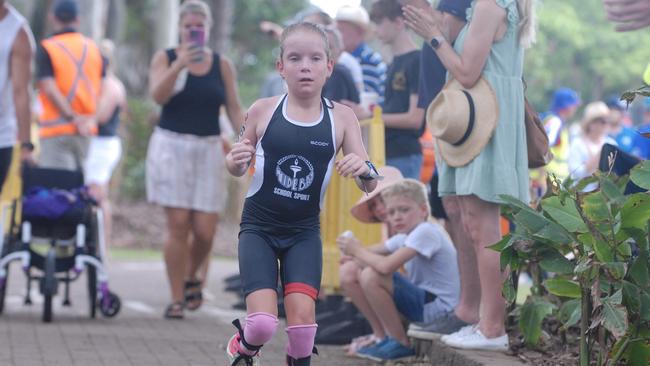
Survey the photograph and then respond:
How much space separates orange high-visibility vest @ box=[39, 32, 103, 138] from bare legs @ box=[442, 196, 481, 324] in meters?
4.63

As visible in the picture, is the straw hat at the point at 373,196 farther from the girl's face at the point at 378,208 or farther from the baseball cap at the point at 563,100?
the baseball cap at the point at 563,100

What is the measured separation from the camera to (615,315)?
5.49 m

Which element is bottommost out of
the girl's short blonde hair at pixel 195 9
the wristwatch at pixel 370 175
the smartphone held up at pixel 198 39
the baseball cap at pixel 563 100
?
the wristwatch at pixel 370 175

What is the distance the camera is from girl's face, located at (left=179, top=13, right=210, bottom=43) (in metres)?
10.0

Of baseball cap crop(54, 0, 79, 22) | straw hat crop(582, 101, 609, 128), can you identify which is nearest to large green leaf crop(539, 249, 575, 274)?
baseball cap crop(54, 0, 79, 22)

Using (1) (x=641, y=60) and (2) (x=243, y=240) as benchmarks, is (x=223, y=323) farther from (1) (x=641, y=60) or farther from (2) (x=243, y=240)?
(1) (x=641, y=60)

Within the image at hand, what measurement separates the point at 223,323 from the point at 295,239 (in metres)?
3.99

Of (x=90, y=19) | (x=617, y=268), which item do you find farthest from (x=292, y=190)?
(x=90, y=19)

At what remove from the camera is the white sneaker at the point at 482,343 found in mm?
7016

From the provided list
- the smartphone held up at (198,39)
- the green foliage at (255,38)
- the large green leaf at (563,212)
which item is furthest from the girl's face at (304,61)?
the green foliage at (255,38)

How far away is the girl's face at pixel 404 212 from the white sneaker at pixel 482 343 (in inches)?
35.5

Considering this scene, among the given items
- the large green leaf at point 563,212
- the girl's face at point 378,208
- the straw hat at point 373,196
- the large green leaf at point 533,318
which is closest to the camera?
the large green leaf at point 563,212

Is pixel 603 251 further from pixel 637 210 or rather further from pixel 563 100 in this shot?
pixel 563 100

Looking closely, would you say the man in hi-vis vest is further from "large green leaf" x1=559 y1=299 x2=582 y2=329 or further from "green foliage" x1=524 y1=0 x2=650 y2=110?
"green foliage" x1=524 y1=0 x2=650 y2=110
